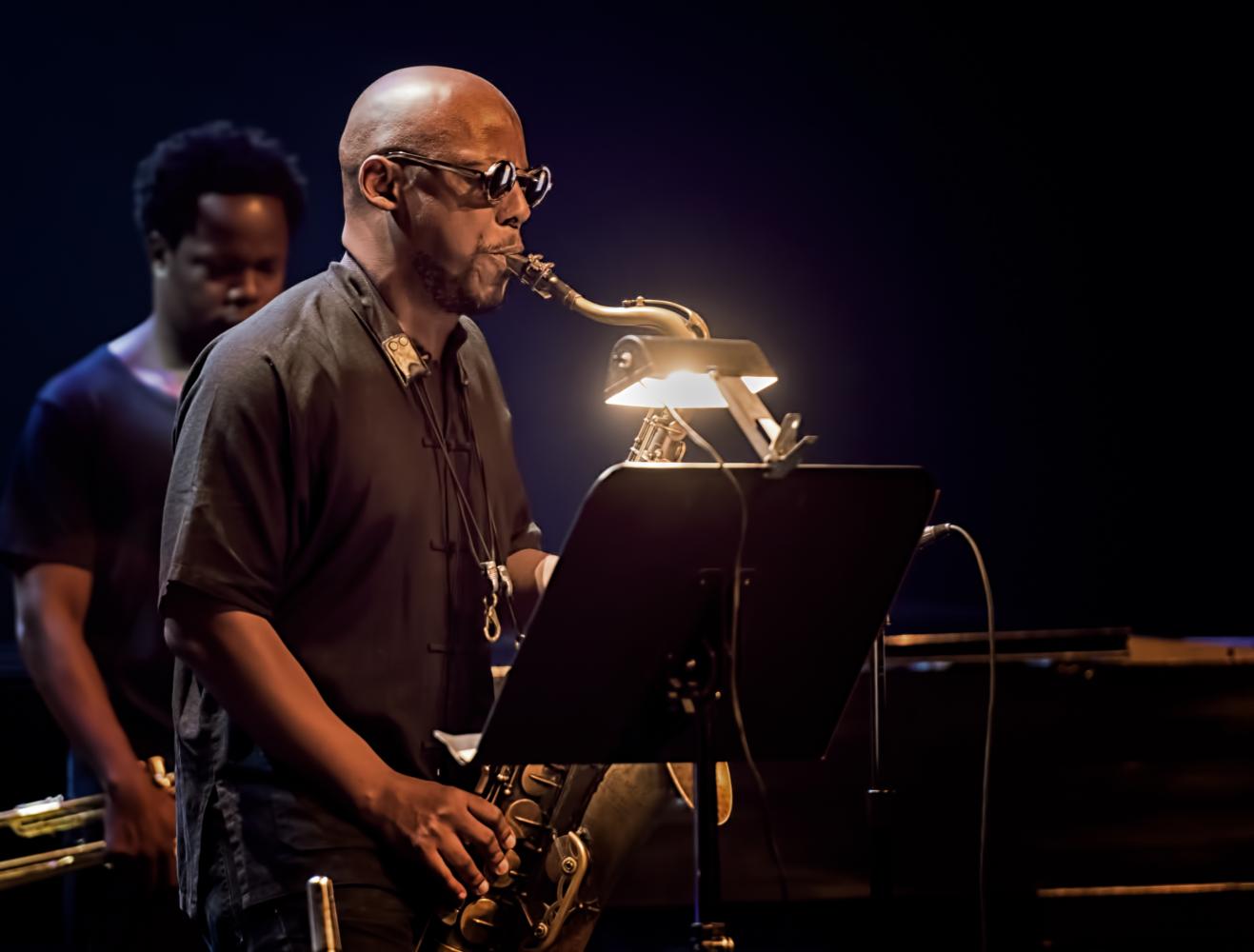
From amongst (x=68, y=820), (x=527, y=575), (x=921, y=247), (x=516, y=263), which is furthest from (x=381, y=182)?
(x=921, y=247)

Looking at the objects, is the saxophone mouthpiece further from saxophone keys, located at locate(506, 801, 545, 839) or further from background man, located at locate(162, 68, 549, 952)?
saxophone keys, located at locate(506, 801, 545, 839)

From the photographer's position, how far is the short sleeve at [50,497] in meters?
2.96

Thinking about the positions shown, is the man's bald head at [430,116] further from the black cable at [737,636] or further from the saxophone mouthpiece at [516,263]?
the black cable at [737,636]

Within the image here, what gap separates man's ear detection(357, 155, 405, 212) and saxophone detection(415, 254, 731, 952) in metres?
0.21

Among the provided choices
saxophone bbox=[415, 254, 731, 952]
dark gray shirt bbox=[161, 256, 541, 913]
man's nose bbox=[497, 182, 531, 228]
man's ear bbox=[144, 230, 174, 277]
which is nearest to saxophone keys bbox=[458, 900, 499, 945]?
saxophone bbox=[415, 254, 731, 952]

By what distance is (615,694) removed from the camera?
1786 mm

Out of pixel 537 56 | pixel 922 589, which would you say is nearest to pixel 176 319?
pixel 537 56

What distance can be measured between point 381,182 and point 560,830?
3.87 ft

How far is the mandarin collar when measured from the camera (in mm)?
2219

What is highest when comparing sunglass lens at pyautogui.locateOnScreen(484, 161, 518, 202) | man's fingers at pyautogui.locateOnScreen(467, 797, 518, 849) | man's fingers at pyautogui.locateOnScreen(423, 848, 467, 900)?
sunglass lens at pyautogui.locateOnScreen(484, 161, 518, 202)

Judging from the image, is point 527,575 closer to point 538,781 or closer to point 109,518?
point 538,781

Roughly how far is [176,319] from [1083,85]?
3770 mm

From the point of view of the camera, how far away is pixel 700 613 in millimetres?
1752

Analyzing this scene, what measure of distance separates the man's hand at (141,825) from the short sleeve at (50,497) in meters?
0.48
